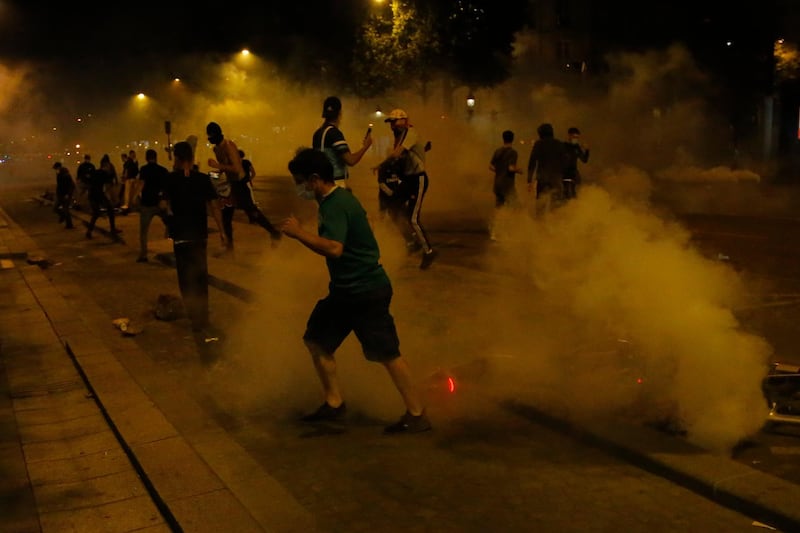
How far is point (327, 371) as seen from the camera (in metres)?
4.75

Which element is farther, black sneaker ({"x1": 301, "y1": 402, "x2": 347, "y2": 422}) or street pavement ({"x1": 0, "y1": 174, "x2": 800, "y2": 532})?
black sneaker ({"x1": 301, "y1": 402, "x2": 347, "y2": 422})

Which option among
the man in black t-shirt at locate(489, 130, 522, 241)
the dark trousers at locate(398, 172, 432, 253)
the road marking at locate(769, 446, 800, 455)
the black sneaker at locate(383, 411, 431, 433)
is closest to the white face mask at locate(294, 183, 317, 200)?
the black sneaker at locate(383, 411, 431, 433)

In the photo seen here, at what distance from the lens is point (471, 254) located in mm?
10766

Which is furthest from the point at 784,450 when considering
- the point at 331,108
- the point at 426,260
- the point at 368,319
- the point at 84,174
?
the point at 84,174

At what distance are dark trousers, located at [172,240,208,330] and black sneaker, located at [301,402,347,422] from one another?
2.60 meters

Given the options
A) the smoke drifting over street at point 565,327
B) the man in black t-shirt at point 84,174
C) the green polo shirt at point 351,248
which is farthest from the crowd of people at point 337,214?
the man in black t-shirt at point 84,174

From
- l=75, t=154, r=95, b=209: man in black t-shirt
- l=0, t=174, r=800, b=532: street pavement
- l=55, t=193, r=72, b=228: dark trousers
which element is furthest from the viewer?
l=75, t=154, r=95, b=209: man in black t-shirt

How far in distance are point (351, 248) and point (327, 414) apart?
A: 1.06 m

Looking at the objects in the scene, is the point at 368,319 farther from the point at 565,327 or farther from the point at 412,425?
the point at 565,327

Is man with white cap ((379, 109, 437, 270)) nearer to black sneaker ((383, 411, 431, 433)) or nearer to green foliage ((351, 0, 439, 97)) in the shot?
black sneaker ((383, 411, 431, 433))

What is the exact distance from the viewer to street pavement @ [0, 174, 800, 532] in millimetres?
3631

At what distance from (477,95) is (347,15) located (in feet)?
53.1

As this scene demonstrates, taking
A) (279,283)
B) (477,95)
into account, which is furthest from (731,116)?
(279,283)

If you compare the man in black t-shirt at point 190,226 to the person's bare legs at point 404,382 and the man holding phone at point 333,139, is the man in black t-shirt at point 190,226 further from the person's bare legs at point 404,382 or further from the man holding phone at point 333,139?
the person's bare legs at point 404,382
